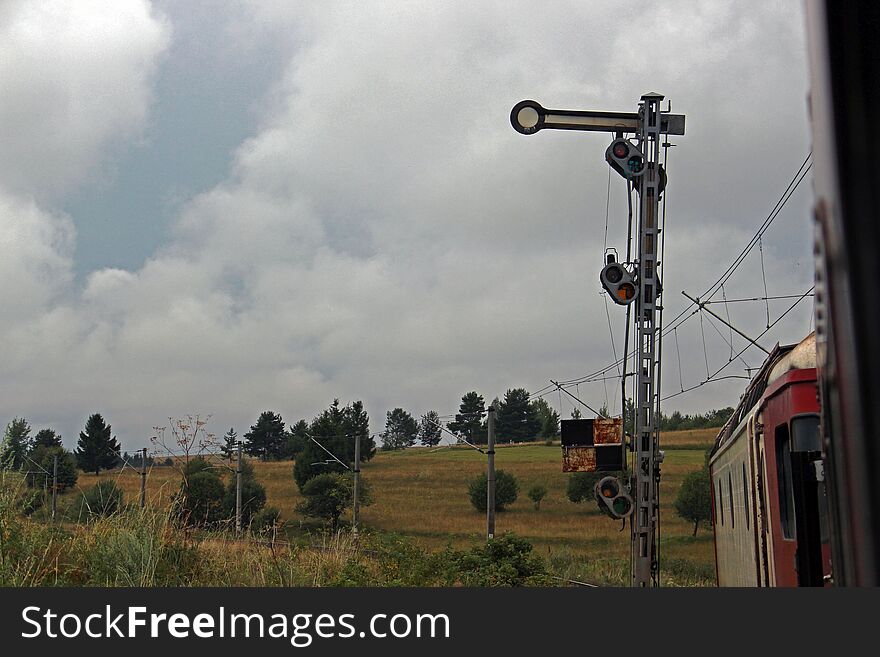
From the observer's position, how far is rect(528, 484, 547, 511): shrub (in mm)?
48562

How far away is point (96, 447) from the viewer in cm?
5319

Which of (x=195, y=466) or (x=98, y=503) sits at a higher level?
(x=195, y=466)

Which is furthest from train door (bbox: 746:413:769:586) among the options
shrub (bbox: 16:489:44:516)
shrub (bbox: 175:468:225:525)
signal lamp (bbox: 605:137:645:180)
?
shrub (bbox: 16:489:44:516)

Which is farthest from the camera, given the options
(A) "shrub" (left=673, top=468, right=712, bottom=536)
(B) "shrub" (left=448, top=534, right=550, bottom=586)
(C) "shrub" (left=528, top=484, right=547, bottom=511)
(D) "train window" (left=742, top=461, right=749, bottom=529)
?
A: (C) "shrub" (left=528, top=484, right=547, bottom=511)

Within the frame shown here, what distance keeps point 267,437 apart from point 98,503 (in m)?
51.6

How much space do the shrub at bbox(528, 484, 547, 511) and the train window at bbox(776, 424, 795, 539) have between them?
42.9m

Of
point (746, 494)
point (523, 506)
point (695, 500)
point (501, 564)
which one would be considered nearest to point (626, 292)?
point (746, 494)

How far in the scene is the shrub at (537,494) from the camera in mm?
48562

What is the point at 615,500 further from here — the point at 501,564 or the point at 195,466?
the point at 195,466

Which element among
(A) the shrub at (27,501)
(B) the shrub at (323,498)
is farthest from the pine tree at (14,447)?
(B) the shrub at (323,498)

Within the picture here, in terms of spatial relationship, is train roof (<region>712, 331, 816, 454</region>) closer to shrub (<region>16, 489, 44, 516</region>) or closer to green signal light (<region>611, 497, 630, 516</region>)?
green signal light (<region>611, 497, 630, 516</region>)

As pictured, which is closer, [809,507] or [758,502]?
[809,507]

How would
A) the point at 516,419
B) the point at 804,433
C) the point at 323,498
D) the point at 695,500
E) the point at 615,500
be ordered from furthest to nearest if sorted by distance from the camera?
1. the point at 516,419
2. the point at 695,500
3. the point at 323,498
4. the point at 615,500
5. the point at 804,433

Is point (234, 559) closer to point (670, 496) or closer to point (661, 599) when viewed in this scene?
point (661, 599)
